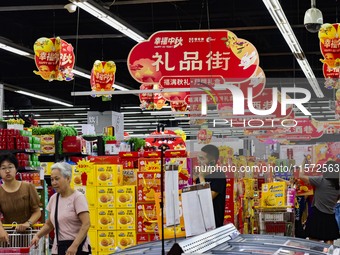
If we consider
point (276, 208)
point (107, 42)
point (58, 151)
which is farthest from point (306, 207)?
point (107, 42)

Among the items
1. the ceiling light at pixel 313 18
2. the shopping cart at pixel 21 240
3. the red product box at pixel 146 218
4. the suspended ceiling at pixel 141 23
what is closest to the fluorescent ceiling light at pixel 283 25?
the suspended ceiling at pixel 141 23

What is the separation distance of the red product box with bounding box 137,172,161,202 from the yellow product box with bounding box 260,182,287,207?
174cm

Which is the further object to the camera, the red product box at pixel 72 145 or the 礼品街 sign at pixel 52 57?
the red product box at pixel 72 145

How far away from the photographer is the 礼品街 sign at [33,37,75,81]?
13.4m

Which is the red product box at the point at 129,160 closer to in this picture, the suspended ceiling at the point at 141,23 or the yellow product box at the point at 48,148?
the suspended ceiling at the point at 141,23

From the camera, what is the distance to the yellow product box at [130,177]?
1116cm

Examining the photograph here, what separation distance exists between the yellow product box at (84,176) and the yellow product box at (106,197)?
18 cm

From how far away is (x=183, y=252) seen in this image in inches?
146

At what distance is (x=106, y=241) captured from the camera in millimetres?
10711

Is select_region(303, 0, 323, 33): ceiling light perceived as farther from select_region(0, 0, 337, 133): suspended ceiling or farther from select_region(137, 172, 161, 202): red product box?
select_region(137, 172, 161, 202): red product box

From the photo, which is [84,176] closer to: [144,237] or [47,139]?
[144,237]

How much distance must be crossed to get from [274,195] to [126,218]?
7.41 feet

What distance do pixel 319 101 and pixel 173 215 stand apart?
20.3ft

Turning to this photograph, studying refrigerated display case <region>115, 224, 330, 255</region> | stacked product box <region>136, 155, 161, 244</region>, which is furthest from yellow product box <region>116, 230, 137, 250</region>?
refrigerated display case <region>115, 224, 330, 255</region>
